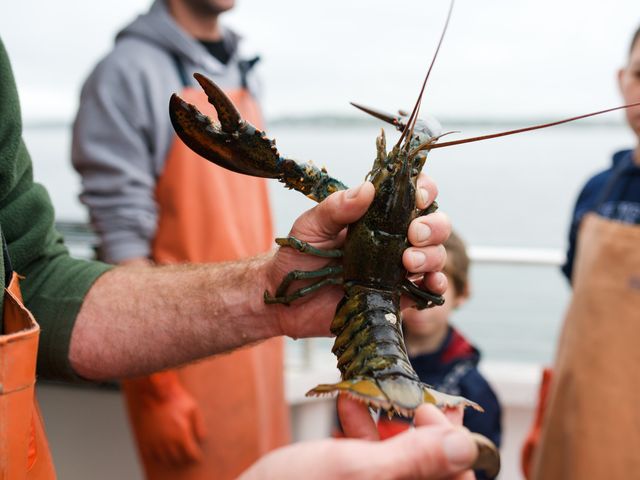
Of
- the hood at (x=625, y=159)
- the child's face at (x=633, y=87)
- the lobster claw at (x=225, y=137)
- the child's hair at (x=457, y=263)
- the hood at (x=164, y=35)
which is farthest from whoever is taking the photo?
the child's hair at (x=457, y=263)

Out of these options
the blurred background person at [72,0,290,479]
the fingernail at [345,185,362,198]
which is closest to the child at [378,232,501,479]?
the blurred background person at [72,0,290,479]

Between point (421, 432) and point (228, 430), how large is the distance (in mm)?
1378

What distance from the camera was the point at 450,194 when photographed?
780cm

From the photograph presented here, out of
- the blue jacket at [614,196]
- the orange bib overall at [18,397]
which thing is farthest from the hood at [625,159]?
the orange bib overall at [18,397]

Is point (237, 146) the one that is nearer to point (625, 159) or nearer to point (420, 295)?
point (420, 295)

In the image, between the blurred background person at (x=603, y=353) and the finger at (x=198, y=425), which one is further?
the finger at (x=198, y=425)

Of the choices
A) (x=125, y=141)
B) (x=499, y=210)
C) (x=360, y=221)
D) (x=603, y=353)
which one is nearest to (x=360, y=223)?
(x=360, y=221)

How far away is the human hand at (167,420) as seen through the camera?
1.89 metres

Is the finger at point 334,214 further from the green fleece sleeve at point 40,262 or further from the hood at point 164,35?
the hood at point 164,35

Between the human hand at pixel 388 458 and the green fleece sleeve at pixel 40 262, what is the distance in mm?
636

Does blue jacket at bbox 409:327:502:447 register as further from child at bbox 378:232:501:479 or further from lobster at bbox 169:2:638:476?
lobster at bbox 169:2:638:476

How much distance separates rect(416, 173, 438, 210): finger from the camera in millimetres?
1204

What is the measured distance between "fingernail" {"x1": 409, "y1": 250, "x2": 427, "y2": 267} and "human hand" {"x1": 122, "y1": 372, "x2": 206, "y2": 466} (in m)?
1.01

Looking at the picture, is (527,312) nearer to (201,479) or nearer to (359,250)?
(201,479)
